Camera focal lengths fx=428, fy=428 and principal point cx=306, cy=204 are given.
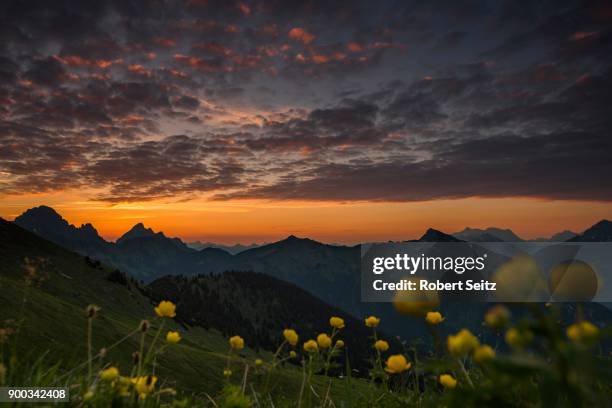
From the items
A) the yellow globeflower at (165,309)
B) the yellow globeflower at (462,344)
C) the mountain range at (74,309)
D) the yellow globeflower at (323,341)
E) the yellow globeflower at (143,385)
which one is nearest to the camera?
the yellow globeflower at (462,344)

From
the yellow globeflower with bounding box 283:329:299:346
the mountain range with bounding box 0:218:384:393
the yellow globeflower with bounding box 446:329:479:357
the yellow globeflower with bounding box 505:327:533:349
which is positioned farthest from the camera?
the mountain range with bounding box 0:218:384:393

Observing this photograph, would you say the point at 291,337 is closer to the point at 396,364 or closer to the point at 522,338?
the point at 396,364

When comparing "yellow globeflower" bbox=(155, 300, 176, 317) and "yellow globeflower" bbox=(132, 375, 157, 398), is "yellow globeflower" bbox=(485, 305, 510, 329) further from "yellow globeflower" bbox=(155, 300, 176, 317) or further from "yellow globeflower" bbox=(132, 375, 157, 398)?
Result: "yellow globeflower" bbox=(155, 300, 176, 317)

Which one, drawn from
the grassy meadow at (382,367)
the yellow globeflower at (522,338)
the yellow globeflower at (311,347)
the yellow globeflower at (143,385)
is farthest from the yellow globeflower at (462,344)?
the yellow globeflower at (311,347)

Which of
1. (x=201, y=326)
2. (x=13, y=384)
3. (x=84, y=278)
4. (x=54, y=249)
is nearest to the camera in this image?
(x=13, y=384)

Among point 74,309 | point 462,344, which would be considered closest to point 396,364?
point 462,344

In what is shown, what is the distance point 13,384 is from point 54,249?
297 ft

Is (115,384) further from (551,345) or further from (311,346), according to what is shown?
(551,345)

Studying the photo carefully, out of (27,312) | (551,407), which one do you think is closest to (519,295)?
(551,407)

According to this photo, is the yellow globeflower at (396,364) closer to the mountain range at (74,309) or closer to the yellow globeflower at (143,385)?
the yellow globeflower at (143,385)

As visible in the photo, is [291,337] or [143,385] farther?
[291,337]

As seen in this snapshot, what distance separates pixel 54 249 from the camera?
82.0 meters

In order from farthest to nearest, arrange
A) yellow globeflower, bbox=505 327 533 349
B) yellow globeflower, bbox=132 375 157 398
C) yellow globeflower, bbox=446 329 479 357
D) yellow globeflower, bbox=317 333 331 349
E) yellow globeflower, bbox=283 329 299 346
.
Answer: yellow globeflower, bbox=317 333 331 349, yellow globeflower, bbox=283 329 299 346, yellow globeflower, bbox=132 375 157 398, yellow globeflower, bbox=446 329 479 357, yellow globeflower, bbox=505 327 533 349

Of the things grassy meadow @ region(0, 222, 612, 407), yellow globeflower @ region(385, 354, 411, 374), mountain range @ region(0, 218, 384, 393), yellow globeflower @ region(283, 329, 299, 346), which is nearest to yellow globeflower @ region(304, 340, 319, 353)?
grassy meadow @ region(0, 222, 612, 407)
